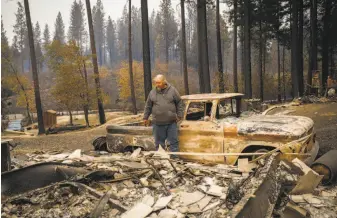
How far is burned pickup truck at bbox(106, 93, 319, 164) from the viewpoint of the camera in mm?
5379

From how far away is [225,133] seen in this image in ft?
19.1

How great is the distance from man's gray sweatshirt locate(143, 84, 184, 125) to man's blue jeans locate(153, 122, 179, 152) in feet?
0.36

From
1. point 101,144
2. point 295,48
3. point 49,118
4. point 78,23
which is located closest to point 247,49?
point 295,48

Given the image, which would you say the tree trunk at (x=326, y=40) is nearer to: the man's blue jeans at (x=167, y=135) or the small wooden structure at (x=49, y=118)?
the man's blue jeans at (x=167, y=135)

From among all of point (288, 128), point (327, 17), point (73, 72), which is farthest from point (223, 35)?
point (288, 128)

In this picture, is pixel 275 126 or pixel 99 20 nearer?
pixel 275 126

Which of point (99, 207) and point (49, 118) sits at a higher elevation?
point (99, 207)

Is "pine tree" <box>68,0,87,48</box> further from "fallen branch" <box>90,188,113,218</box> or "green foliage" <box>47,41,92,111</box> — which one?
"fallen branch" <box>90,188,113,218</box>

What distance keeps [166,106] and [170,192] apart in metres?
2.44

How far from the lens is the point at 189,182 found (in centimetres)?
441

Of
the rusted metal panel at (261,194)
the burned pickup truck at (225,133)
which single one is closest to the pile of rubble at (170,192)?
the rusted metal panel at (261,194)

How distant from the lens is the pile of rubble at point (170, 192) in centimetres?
343

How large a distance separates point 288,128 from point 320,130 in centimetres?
504

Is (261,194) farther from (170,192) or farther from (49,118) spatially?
(49,118)
